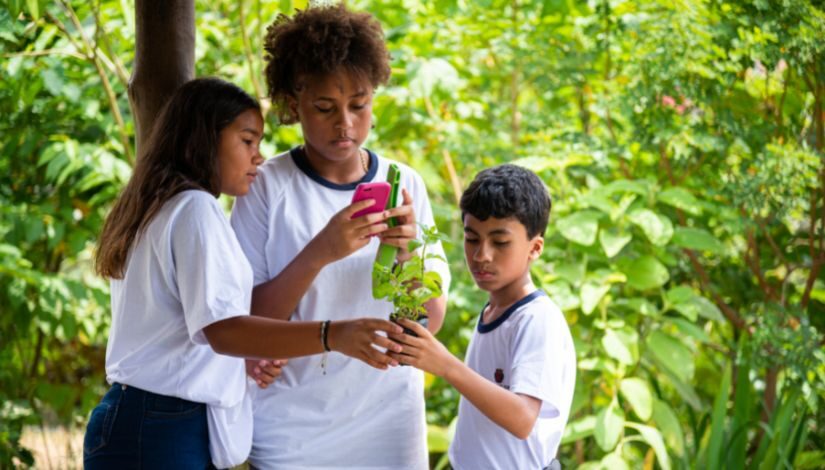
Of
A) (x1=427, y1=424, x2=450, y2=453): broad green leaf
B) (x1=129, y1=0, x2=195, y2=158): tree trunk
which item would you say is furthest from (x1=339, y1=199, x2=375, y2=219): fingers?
(x1=427, y1=424, x2=450, y2=453): broad green leaf

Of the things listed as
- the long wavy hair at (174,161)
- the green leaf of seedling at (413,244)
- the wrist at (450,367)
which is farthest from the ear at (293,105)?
the wrist at (450,367)

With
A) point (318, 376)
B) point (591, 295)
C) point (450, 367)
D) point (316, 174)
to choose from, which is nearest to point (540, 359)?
point (450, 367)

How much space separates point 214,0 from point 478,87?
1449mm

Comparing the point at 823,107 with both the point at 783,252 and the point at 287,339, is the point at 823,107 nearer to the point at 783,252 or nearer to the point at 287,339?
the point at 783,252

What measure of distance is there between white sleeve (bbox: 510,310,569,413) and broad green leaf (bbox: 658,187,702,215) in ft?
4.75

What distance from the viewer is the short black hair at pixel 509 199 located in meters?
1.79

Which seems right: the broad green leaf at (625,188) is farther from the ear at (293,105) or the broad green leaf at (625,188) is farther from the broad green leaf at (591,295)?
the ear at (293,105)

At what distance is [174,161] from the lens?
5.34 ft

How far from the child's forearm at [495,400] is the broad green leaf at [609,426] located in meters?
1.40

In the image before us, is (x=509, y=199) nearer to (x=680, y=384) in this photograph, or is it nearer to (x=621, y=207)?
(x=621, y=207)

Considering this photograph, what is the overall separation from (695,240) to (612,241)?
10.7 inches

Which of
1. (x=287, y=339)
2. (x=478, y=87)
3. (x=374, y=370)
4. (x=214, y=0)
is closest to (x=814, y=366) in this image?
(x=374, y=370)

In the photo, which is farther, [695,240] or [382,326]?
[695,240]

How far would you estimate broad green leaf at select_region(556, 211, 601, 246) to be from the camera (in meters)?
2.99
